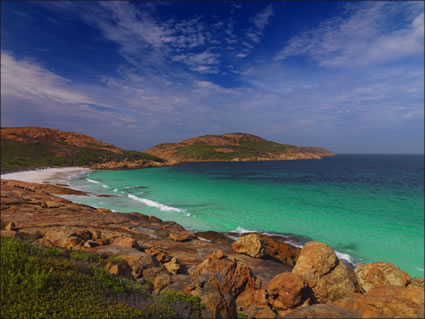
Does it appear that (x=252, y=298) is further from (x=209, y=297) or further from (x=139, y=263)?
(x=139, y=263)

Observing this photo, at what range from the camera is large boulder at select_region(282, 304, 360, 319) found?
21.2ft

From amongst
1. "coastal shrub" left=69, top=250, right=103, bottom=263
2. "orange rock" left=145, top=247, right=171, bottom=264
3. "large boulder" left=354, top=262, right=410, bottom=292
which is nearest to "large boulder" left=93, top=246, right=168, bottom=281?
"coastal shrub" left=69, top=250, right=103, bottom=263

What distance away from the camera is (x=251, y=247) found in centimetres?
1582

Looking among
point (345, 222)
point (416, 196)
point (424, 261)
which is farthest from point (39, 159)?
point (416, 196)

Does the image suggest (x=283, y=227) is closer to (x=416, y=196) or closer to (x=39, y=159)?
(x=416, y=196)

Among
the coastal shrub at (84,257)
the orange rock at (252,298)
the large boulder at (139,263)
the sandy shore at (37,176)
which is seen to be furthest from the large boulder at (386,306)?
the sandy shore at (37,176)

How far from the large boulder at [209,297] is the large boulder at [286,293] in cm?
352

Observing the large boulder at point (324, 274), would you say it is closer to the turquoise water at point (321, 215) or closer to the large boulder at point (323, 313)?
the large boulder at point (323, 313)

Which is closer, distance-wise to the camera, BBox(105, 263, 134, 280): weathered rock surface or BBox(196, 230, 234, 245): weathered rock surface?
BBox(105, 263, 134, 280): weathered rock surface

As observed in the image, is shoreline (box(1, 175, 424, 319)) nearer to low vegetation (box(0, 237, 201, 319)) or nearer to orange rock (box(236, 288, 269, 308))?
orange rock (box(236, 288, 269, 308))

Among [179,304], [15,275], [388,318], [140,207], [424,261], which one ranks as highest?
[15,275]

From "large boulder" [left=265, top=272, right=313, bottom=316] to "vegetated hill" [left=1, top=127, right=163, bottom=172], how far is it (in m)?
97.4

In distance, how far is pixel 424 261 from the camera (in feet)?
60.4

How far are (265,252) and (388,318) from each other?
9.62m
